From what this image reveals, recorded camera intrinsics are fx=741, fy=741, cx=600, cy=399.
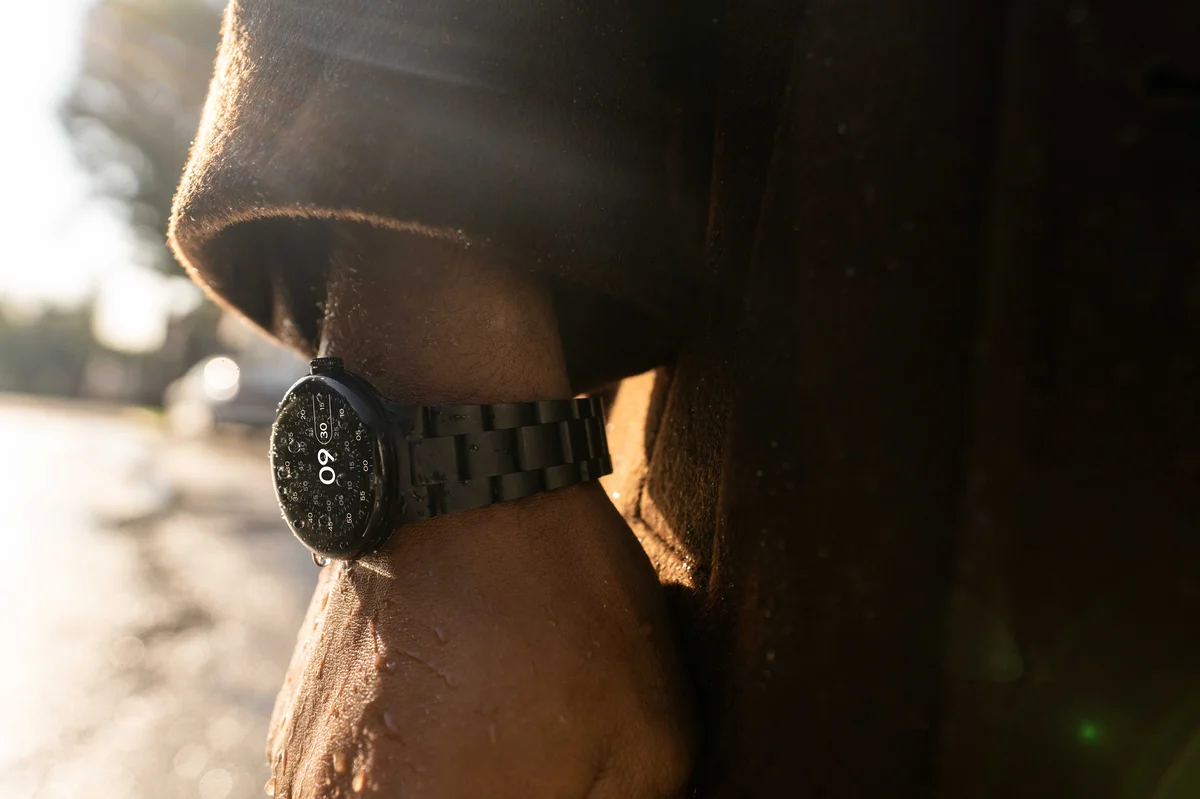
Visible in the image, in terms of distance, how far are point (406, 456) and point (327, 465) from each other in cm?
7

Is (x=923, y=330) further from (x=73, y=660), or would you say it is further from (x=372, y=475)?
(x=73, y=660)

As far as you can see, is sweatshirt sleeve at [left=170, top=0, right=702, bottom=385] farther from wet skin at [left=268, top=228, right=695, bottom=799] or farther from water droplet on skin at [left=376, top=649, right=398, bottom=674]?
water droplet on skin at [left=376, top=649, right=398, bottom=674]

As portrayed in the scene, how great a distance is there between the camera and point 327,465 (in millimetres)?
491

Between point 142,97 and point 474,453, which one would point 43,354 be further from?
point 474,453

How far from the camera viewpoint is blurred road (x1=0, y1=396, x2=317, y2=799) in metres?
1.66

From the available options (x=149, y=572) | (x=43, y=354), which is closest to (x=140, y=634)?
(x=149, y=572)

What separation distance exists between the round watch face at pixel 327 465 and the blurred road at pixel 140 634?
4.82ft

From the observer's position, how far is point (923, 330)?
0.37m

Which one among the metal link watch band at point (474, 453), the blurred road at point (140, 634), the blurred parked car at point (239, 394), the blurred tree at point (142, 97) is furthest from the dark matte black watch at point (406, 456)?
the blurred tree at point (142, 97)

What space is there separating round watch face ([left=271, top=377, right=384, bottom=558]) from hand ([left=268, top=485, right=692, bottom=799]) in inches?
1.2

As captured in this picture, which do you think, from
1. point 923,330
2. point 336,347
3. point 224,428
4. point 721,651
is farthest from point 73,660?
point 224,428

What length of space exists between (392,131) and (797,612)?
13.9 inches

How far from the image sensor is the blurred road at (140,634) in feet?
5.45

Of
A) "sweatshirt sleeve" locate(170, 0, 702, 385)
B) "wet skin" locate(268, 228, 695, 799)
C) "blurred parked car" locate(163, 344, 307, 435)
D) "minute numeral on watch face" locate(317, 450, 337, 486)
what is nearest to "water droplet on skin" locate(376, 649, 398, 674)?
"wet skin" locate(268, 228, 695, 799)
